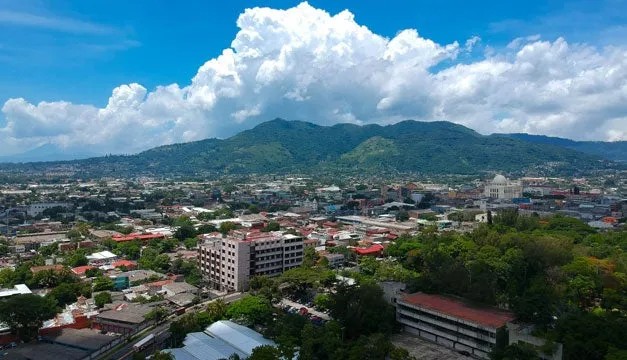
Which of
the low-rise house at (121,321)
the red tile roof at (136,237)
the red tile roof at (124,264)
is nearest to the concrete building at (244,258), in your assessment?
the red tile roof at (124,264)

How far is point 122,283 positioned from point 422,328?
23211 millimetres

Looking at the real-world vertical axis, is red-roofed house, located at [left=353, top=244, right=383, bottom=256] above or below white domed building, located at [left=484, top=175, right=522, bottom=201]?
below

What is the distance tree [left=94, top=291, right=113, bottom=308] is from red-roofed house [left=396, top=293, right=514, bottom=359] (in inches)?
755

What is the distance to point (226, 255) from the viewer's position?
39125 millimetres

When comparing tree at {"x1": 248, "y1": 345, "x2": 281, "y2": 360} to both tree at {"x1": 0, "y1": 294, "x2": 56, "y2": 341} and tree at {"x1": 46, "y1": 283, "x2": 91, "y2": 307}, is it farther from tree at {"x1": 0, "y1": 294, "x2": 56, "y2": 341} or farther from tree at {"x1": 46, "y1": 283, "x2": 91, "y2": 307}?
tree at {"x1": 46, "y1": 283, "x2": 91, "y2": 307}

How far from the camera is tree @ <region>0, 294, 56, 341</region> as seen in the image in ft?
87.8

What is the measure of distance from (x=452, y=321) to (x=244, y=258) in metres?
17.4

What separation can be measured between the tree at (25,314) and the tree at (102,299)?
17.3 feet

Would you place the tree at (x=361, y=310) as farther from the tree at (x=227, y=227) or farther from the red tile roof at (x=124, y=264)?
the tree at (x=227, y=227)

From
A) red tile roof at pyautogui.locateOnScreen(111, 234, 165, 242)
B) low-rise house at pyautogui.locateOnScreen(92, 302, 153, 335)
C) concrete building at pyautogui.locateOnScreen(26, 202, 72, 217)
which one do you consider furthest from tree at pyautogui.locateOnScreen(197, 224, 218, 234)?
concrete building at pyautogui.locateOnScreen(26, 202, 72, 217)

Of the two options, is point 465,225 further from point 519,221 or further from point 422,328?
point 422,328

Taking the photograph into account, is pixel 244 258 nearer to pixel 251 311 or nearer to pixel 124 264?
pixel 251 311

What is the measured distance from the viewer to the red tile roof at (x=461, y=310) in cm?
2566

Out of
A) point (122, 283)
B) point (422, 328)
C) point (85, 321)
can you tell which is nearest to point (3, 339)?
point (85, 321)
